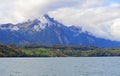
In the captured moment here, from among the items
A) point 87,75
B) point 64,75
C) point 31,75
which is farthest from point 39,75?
point 87,75

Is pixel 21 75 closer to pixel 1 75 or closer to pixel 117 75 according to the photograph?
pixel 1 75

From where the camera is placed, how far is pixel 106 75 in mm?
104938

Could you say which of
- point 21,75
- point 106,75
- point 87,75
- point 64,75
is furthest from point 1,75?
point 106,75

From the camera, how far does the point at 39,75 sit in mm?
100000

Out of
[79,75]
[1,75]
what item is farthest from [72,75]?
[1,75]

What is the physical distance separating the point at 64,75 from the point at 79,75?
18.0 ft

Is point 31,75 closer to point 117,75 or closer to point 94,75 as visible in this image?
point 94,75

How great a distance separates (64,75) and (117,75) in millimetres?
18488

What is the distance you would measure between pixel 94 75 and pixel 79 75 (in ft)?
17.3

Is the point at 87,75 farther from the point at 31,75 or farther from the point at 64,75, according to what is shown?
the point at 31,75

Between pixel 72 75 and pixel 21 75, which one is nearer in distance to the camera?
pixel 21 75

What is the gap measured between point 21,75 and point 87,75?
76.6 ft

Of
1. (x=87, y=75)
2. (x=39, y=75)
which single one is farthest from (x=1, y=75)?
(x=87, y=75)

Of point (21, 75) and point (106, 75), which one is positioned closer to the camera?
point (21, 75)
